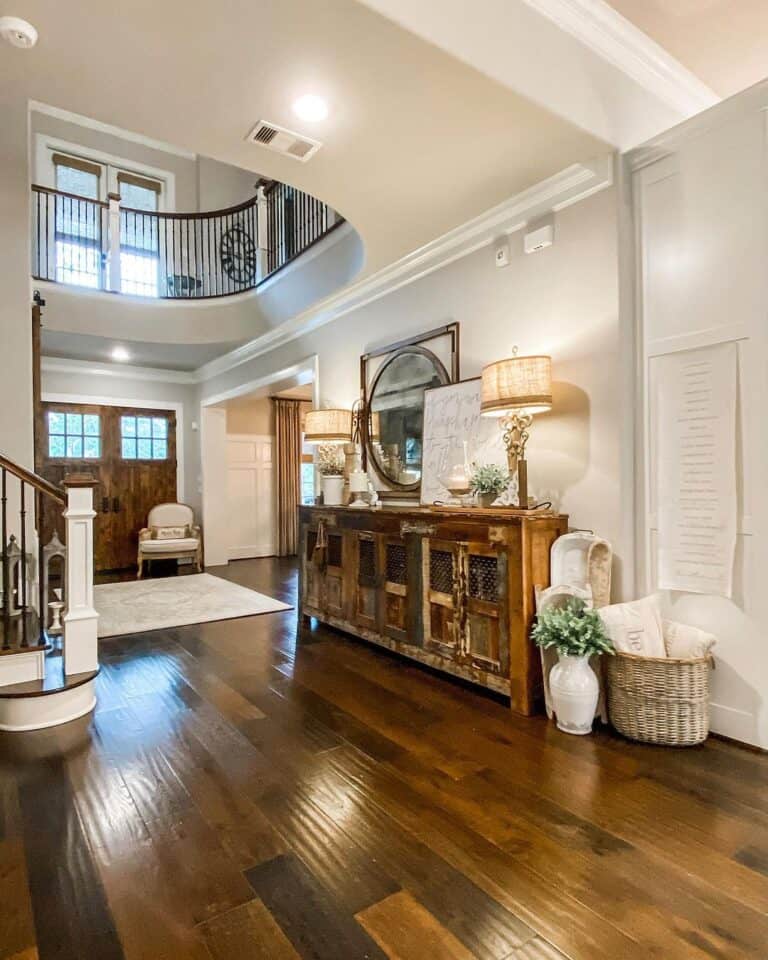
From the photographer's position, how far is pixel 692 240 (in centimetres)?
266

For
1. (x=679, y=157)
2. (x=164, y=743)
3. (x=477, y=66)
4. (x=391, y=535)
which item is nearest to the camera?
(x=477, y=66)

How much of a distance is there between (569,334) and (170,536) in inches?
243

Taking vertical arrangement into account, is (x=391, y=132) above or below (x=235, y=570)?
above

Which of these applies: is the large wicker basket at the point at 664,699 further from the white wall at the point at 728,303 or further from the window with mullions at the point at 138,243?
the window with mullions at the point at 138,243

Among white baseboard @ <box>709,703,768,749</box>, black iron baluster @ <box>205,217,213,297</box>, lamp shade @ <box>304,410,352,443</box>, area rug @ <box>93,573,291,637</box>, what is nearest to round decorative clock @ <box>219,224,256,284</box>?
black iron baluster @ <box>205,217,213,297</box>

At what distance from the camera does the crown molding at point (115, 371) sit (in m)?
7.46

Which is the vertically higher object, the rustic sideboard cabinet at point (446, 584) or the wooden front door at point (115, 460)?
the wooden front door at point (115, 460)

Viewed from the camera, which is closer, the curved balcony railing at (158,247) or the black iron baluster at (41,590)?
the black iron baluster at (41,590)

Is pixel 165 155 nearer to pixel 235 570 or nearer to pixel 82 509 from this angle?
pixel 235 570

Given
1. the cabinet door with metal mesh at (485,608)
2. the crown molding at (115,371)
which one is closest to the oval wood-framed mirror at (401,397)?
the cabinet door with metal mesh at (485,608)

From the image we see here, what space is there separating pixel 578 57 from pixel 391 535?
106 inches

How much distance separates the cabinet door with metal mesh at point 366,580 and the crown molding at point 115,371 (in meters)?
5.58

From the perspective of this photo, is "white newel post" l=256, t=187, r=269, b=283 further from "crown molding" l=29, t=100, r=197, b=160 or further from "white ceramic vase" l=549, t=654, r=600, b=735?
"white ceramic vase" l=549, t=654, r=600, b=735

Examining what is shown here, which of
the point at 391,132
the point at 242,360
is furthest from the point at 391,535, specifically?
the point at 242,360
